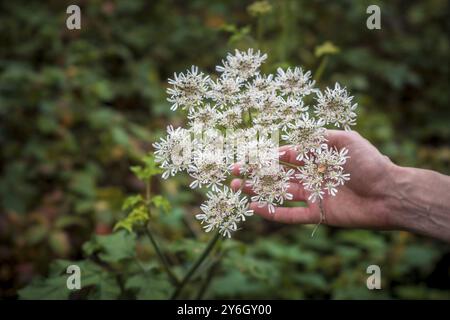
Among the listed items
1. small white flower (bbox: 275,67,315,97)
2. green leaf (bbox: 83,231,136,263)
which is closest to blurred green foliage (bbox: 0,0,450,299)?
green leaf (bbox: 83,231,136,263)

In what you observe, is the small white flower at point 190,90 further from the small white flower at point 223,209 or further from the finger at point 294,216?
the finger at point 294,216

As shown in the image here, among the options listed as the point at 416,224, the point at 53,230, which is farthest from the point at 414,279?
the point at 53,230

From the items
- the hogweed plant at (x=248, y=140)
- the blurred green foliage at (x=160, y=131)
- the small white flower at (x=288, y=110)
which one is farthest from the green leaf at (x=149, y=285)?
the small white flower at (x=288, y=110)

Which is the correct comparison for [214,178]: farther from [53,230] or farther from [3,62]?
[3,62]

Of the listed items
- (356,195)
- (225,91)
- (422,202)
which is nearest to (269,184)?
(225,91)

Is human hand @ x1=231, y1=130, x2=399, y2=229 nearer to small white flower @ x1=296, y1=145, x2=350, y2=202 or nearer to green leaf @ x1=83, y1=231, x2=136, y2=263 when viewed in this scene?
small white flower @ x1=296, y1=145, x2=350, y2=202

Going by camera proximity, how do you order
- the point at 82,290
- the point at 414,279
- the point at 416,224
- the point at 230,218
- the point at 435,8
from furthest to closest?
1. the point at 435,8
2. the point at 414,279
3. the point at 82,290
4. the point at 416,224
5. the point at 230,218
